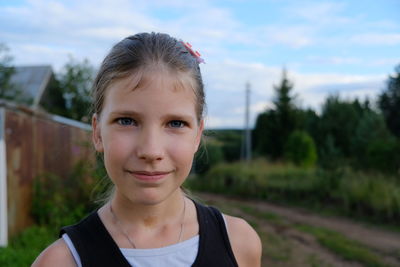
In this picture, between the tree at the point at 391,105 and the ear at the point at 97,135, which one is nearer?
the ear at the point at 97,135

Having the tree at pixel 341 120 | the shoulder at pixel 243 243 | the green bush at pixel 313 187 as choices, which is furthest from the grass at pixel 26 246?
the tree at pixel 341 120

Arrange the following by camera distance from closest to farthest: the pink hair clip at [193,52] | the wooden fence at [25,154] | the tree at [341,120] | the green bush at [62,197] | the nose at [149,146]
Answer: the nose at [149,146] < the pink hair clip at [193,52] < the wooden fence at [25,154] < the green bush at [62,197] < the tree at [341,120]

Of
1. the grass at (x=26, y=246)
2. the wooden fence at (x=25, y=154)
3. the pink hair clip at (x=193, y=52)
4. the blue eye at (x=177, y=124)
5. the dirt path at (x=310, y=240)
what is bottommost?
the dirt path at (x=310, y=240)

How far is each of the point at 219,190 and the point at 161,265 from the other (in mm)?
14809

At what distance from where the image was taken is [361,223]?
366 inches

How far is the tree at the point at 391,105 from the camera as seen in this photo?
14.9 m

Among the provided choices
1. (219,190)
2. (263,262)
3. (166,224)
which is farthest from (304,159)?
(166,224)

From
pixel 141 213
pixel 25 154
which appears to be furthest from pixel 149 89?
pixel 25 154

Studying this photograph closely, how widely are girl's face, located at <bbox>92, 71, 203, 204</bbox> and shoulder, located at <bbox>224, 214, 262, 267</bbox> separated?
1.02ft

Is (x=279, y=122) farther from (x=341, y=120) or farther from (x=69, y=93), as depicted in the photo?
(x=69, y=93)

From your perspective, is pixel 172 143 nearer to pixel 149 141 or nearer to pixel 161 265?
pixel 149 141

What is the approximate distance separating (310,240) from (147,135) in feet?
23.0

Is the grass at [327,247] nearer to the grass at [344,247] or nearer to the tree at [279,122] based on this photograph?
the grass at [344,247]

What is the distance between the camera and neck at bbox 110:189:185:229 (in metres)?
1.42
